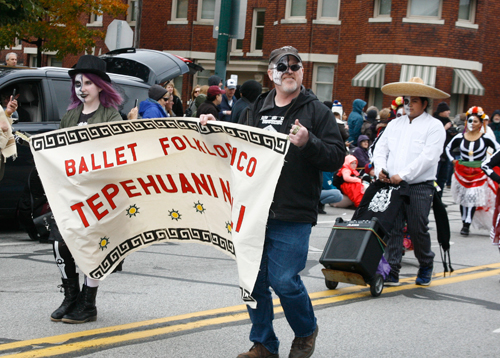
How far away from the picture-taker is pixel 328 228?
11.2 meters

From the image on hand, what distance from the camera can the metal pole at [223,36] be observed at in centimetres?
1320

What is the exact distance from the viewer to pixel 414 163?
22.5 feet

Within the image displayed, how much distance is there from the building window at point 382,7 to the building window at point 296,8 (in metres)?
3.46

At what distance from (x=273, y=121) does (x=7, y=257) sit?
4.42m

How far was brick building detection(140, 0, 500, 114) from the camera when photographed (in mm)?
26125

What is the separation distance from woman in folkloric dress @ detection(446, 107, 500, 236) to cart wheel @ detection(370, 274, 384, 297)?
5.10m

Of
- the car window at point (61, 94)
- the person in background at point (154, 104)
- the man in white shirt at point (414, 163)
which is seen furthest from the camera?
the person in background at point (154, 104)

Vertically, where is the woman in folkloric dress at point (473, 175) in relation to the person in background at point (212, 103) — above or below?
below

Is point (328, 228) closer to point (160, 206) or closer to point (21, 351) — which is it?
point (160, 206)

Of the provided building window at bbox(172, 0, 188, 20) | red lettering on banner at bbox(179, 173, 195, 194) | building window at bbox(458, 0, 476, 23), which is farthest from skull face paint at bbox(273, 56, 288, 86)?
building window at bbox(172, 0, 188, 20)

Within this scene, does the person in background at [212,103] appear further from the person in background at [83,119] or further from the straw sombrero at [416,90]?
the person in background at [83,119]

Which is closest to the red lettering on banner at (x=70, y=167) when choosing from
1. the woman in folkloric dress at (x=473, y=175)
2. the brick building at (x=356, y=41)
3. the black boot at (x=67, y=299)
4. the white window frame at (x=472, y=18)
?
the black boot at (x=67, y=299)

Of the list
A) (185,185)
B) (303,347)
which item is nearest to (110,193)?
(185,185)

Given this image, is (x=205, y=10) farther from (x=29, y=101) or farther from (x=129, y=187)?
(x=129, y=187)
